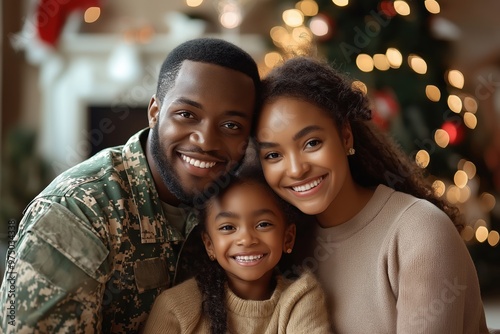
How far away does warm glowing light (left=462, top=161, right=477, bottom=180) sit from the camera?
3629mm

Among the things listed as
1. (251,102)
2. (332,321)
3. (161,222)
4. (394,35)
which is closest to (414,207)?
(332,321)

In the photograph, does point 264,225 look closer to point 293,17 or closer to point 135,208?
point 135,208

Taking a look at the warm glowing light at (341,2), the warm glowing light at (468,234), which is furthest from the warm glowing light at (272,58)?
the warm glowing light at (468,234)

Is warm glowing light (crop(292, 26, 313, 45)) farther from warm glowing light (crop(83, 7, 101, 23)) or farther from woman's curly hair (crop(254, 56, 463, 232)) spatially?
warm glowing light (crop(83, 7, 101, 23))

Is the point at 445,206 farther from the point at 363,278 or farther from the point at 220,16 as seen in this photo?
the point at 220,16

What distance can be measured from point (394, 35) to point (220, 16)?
1.73 m

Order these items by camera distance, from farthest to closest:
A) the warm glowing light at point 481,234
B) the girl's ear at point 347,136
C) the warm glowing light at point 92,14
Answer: the warm glowing light at point 92,14 < the warm glowing light at point 481,234 < the girl's ear at point 347,136

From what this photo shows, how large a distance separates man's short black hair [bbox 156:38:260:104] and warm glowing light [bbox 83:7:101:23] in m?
3.49

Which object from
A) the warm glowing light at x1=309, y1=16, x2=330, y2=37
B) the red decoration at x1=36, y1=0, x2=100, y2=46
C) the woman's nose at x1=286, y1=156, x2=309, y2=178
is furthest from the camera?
the red decoration at x1=36, y1=0, x2=100, y2=46

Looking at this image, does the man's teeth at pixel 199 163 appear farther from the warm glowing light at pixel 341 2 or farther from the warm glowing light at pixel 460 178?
the warm glowing light at pixel 460 178

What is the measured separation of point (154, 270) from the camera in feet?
5.77

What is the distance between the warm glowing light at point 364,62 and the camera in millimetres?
3506

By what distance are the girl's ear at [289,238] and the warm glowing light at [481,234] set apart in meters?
2.30

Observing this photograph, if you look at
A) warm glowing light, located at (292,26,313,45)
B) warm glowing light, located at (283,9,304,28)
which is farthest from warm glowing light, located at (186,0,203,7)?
warm glowing light, located at (292,26,313,45)
